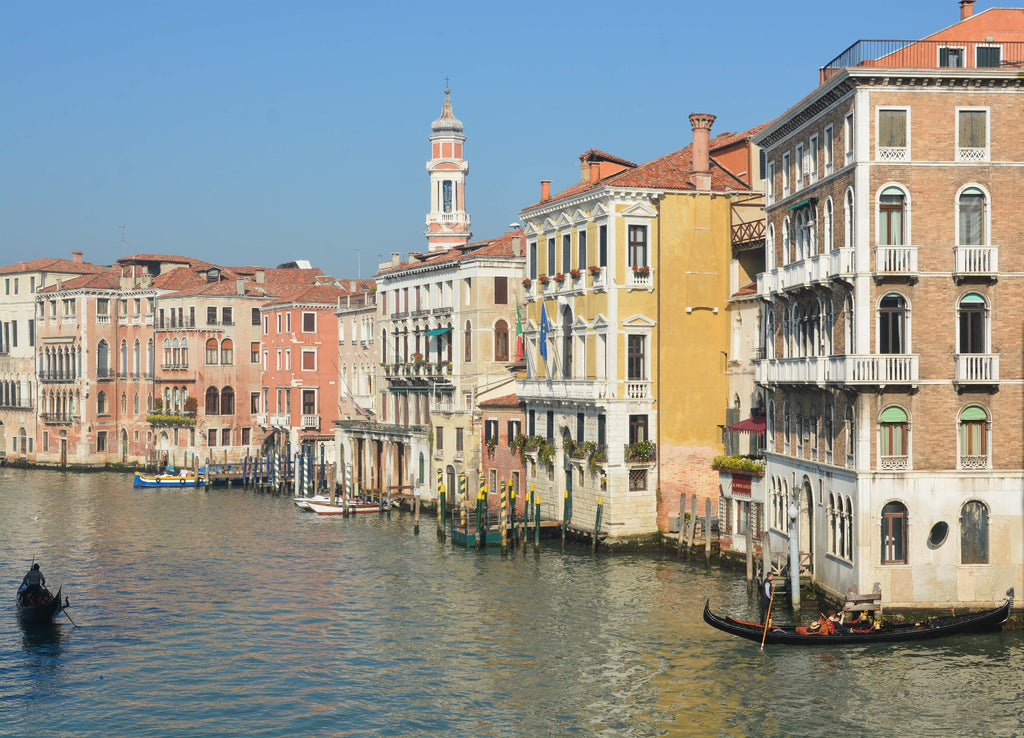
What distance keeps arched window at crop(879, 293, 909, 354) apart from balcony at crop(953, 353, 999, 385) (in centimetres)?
137

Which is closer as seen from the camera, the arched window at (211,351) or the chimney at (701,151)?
the chimney at (701,151)

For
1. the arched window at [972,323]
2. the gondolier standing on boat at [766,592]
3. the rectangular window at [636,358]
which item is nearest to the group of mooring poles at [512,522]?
the rectangular window at [636,358]

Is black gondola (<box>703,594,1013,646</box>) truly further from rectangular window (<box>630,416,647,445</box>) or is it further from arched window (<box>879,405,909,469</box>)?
rectangular window (<box>630,416,647,445</box>)

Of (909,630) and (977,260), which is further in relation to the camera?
(977,260)

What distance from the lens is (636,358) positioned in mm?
45906

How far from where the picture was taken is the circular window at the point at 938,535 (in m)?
30.5

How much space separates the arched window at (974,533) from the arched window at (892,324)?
4011 mm

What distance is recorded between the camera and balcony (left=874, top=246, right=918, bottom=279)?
30297mm

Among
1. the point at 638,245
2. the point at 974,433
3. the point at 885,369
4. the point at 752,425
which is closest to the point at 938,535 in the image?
the point at 974,433

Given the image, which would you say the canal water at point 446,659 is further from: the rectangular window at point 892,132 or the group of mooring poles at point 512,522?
the rectangular window at point 892,132

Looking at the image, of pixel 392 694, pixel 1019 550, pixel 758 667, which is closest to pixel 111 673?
pixel 392 694

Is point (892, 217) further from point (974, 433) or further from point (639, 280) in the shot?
point (639, 280)

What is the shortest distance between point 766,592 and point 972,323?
8096 mm

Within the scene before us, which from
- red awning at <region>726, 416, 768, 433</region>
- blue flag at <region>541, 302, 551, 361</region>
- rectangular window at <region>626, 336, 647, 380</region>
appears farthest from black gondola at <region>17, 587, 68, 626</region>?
blue flag at <region>541, 302, 551, 361</region>
